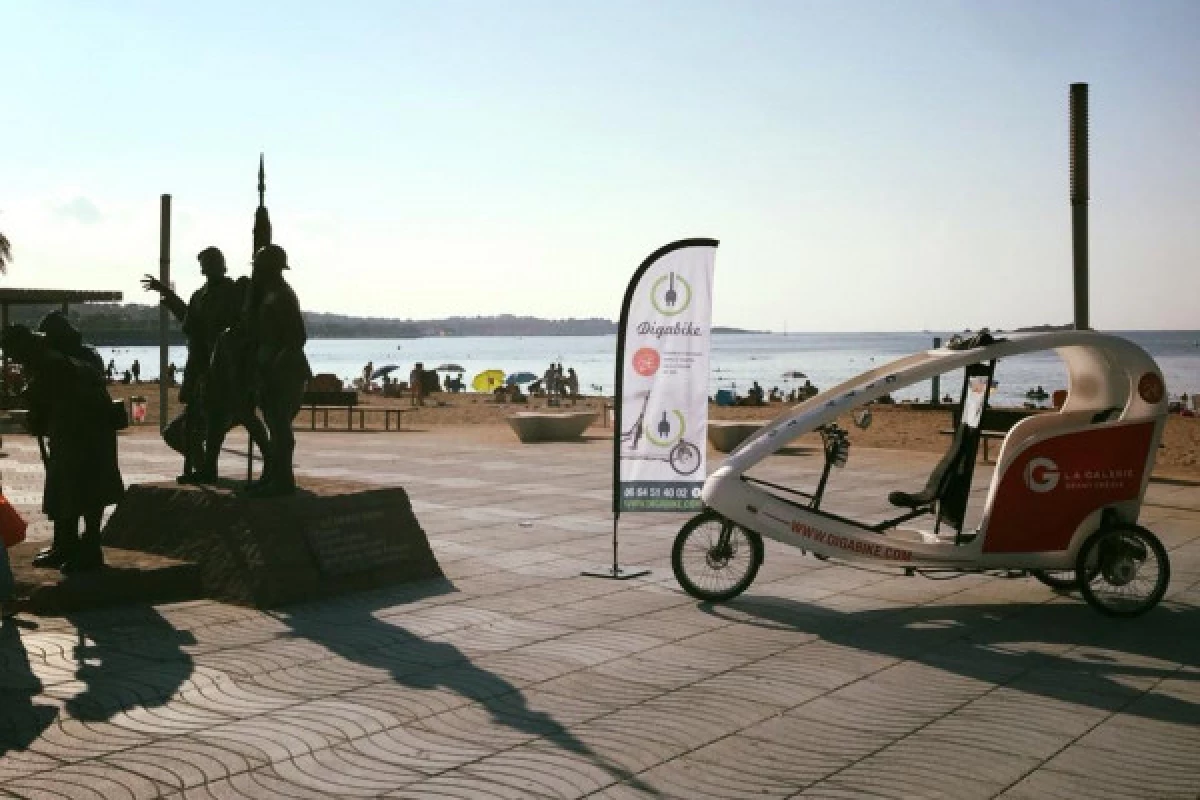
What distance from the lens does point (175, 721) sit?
6.11 m

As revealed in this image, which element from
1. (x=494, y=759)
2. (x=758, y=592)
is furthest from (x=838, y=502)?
(x=494, y=759)

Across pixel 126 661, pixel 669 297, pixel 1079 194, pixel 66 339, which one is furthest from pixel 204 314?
pixel 1079 194

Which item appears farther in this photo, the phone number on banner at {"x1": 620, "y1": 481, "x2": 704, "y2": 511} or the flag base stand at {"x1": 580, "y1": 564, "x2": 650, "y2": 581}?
the flag base stand at {"x1": 580, "y1": 564, "x2": 650, "y2": 581}

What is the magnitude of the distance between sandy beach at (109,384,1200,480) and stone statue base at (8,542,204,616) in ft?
44.4

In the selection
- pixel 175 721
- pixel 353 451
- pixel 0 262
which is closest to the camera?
pixel 175 721

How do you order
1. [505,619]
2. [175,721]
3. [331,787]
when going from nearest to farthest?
[331,787]
[175,721]
[505,619]

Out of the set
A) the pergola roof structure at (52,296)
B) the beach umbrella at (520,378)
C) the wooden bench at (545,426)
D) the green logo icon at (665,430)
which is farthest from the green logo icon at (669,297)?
the beach umbrella at (520,378)

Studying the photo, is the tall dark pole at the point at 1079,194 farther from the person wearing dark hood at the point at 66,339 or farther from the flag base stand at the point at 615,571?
the person wearing dark hood at the point at 66,339

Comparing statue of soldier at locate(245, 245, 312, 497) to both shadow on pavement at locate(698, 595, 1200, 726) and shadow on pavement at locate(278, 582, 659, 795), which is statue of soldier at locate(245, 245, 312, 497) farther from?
shadow on pavement at locate(698, 595, 1200, 726)

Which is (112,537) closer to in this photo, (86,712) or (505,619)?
(505,619)

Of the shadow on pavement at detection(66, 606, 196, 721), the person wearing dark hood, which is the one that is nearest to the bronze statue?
the person wearing dark hood

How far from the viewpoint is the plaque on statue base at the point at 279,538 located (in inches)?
360

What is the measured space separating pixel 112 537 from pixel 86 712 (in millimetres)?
4481

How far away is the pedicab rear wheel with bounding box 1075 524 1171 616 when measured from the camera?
343 inches
